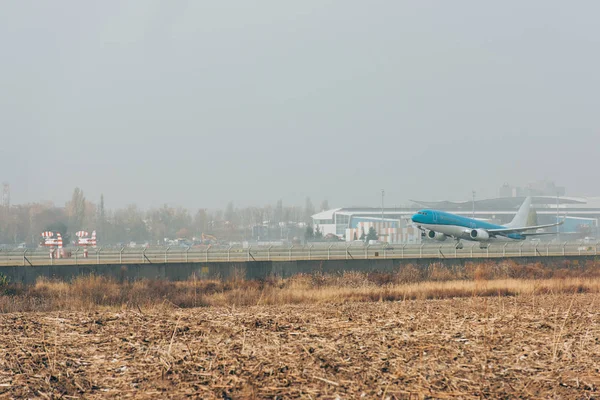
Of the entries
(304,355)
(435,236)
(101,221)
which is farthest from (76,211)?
(304,355)

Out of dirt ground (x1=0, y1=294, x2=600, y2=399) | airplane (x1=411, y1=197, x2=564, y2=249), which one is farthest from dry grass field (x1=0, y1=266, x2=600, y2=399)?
airplane (x1=411, y1=197, x2=564, y2=249)

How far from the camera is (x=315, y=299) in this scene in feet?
93.6

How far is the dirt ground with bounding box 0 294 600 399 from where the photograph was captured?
9.22 meters

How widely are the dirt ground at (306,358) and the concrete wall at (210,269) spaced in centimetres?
3359

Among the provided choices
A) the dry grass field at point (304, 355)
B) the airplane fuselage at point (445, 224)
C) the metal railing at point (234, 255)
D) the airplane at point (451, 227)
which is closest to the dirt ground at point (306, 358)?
the dry grass field at point (304, 355)

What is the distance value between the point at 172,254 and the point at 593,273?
3125 cm

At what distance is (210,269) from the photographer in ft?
164

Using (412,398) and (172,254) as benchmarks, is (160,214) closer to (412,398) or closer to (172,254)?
(172,254)

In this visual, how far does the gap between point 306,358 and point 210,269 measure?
39.8m

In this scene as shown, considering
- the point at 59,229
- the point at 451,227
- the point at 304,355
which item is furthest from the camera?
the point at 59,229

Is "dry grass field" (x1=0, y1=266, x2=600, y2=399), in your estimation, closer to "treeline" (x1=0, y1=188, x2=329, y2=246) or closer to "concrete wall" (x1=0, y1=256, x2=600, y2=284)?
"concrete wall" (x1=0, y1=256, x2=600, y2=284)

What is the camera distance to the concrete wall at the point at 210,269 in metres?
46.8

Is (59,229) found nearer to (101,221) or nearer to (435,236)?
(101,221)

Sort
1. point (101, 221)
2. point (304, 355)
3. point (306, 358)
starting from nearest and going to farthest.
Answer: point (306, 358) < point (304, 355) < point (101, 221)
